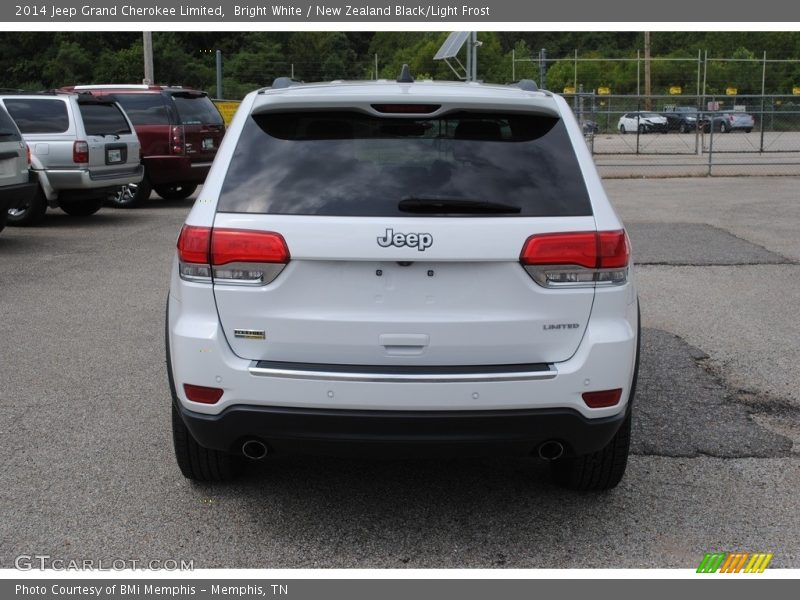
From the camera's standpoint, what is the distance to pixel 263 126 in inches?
155

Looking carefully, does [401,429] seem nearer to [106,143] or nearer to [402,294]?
[402,294]

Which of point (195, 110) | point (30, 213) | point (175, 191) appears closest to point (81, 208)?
point (30, 213)

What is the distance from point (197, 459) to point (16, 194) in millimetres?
8455

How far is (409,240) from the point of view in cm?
363

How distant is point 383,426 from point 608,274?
102 centimetres

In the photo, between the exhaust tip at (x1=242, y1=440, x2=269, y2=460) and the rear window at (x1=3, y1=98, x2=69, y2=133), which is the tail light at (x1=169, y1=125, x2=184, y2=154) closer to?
the rear window at (x1=3, y1=98, x2=69, y2=133)

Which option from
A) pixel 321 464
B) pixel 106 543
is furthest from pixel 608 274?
pixel 106 543

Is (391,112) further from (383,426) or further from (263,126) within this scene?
(383,426)

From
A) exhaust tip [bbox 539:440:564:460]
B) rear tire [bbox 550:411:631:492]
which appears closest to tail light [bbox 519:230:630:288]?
exhaust tip [bbox 539:440:564:460]

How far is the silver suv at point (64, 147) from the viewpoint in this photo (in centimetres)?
1442

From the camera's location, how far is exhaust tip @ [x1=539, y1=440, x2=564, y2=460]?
12.6ft

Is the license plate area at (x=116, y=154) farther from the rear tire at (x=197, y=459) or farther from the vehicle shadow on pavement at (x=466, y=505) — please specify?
the rear tire at (x=197, y=459)

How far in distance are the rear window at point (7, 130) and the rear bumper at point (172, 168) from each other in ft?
17.1

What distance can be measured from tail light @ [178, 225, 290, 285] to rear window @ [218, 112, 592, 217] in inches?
4.5
